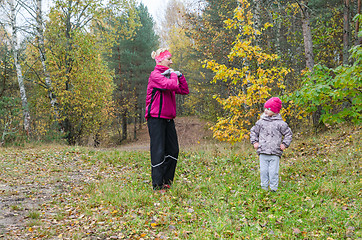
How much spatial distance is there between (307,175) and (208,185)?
2.12 m

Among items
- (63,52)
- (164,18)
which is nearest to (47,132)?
(63,52)

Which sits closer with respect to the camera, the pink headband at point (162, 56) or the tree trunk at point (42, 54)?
the pink headband at point (162, 56)

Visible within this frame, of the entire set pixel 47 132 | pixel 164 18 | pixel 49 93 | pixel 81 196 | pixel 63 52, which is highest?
pixel 164 18

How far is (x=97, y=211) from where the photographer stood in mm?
4402

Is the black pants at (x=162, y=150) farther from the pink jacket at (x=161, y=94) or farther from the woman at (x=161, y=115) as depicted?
the pink jacket at (x=161, y=94)

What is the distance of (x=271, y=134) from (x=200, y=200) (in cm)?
168

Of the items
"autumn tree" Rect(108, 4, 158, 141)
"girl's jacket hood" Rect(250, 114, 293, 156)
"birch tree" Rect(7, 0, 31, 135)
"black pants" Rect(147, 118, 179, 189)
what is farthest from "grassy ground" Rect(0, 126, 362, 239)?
"autumn tree" Rect(108, 4, 158, 141)

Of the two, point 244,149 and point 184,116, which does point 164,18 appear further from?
point 244,149

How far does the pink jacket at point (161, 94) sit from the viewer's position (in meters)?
4.84

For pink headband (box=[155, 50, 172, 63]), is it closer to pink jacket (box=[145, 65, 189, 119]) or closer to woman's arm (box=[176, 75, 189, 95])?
pink jacket (box=[145, 65, 189, 119])

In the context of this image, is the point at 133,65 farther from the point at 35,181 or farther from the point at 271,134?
the point at 271,134

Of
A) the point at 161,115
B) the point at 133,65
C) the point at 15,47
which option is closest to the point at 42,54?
the point at 15,47

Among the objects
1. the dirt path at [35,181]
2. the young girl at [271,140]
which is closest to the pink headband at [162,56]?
the young girl at [271,140]

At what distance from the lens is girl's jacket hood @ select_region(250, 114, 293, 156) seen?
15.6ft
